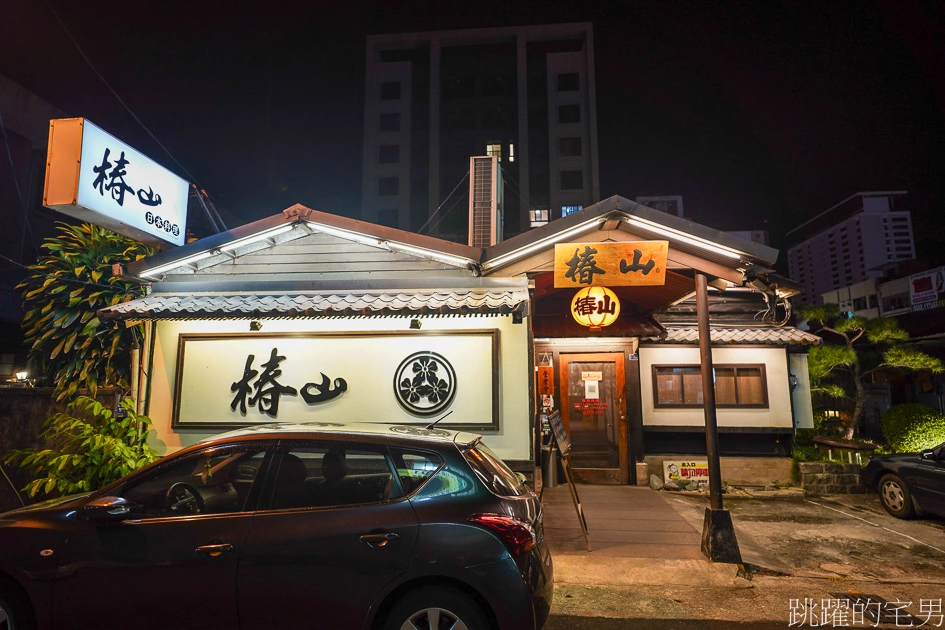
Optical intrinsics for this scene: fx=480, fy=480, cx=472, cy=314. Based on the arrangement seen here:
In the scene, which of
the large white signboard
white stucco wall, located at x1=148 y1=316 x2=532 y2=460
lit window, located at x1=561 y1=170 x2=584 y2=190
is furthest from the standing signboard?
lit window, located at x1=561 y1=170 x2=584 y2=190

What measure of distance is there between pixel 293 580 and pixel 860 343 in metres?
14.1

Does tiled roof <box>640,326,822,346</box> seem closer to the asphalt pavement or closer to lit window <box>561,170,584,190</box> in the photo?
the asphalt pavement

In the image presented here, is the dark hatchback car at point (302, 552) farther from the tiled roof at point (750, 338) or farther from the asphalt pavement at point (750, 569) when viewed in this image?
the tiled roof at point (750, 338)

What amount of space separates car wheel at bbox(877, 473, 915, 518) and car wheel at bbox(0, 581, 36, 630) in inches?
454

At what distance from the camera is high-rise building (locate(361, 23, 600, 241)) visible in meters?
40.0

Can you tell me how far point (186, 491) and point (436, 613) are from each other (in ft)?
6.98

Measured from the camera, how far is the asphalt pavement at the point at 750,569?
4805 millimetres

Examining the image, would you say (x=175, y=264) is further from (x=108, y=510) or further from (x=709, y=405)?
(x=709, y=405)

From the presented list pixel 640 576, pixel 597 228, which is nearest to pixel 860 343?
pixel 597 228

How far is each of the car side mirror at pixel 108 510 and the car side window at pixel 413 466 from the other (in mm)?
1953

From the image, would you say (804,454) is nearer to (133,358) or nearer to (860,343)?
(860,343)

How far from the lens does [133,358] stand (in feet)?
27.1

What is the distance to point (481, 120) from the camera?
135ft

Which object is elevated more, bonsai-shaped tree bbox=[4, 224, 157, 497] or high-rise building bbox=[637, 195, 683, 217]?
high-rise building bbox=[637, 195, 683, 217]
